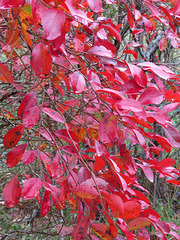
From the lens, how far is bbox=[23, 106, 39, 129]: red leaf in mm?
539

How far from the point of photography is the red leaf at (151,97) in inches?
21.6

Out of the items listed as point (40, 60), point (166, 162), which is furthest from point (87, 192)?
point (166, 162)

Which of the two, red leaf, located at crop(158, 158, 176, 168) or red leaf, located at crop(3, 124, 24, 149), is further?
red leaf, located at crop(158, 158, 176, 168)

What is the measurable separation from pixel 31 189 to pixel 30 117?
0.16m

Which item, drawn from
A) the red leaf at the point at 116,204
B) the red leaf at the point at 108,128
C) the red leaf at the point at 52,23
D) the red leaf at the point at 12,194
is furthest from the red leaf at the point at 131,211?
the red leaf at the point at 52,23

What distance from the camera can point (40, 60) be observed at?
0.50m

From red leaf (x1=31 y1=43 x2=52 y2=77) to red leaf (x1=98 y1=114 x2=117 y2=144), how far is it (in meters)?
0.17

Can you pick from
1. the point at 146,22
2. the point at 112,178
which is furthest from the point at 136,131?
the point at 146,22

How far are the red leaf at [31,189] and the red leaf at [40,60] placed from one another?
0.77 feet

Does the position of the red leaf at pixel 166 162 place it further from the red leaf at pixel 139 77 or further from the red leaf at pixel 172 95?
the red leaf at pixel 139 77

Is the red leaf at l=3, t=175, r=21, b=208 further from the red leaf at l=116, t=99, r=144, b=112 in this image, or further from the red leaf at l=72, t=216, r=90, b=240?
the red leaf at l=116, t=99, r=144, b=112

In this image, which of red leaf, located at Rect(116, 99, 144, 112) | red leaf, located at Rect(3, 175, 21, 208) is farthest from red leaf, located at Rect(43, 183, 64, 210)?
red leaf, located at Rect(116, 99, 144, 112)

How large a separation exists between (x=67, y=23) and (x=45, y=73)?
0.14m

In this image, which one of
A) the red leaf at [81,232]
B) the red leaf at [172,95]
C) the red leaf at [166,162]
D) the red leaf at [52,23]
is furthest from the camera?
the red leaf at [166,162]
